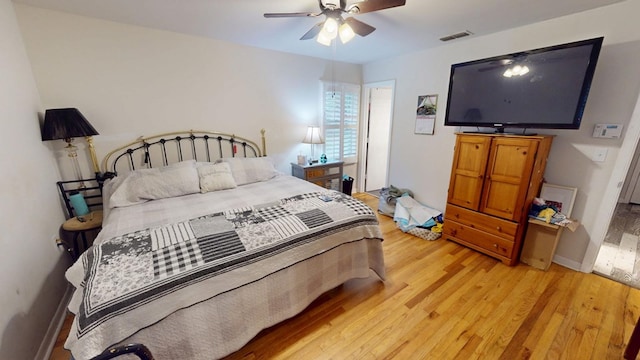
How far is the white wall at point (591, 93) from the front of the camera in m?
1.95

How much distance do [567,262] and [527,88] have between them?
Answer: 1785 mm

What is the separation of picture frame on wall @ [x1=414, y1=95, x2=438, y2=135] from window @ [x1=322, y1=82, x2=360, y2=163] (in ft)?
3.87

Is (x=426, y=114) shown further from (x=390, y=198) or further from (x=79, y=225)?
(x=79, y=225)

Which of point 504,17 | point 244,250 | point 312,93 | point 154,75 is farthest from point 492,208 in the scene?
point 154,75

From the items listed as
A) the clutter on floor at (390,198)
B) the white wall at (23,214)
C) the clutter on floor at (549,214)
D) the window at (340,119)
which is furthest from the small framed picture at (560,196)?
the white wall at (23,214)

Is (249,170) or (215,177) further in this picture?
(249,170)

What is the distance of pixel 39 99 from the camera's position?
82.6 inches

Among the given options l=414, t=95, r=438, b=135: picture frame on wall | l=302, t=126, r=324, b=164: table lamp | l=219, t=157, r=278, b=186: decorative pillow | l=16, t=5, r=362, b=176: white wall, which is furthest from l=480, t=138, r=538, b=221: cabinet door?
l=16, t=5, r=362, b=176: white wall

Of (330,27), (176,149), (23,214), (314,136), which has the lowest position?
(23,214)

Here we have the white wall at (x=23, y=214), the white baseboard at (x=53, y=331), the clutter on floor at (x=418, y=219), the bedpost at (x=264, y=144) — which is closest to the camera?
the white wall at (x=23, y=214)

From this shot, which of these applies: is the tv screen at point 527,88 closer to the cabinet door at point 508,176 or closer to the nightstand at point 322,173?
the cabinet door at point 508,176

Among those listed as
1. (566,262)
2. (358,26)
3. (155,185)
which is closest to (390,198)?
(566,262)

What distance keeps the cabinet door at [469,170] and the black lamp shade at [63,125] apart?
12.1 ft

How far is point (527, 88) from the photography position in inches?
86.8
